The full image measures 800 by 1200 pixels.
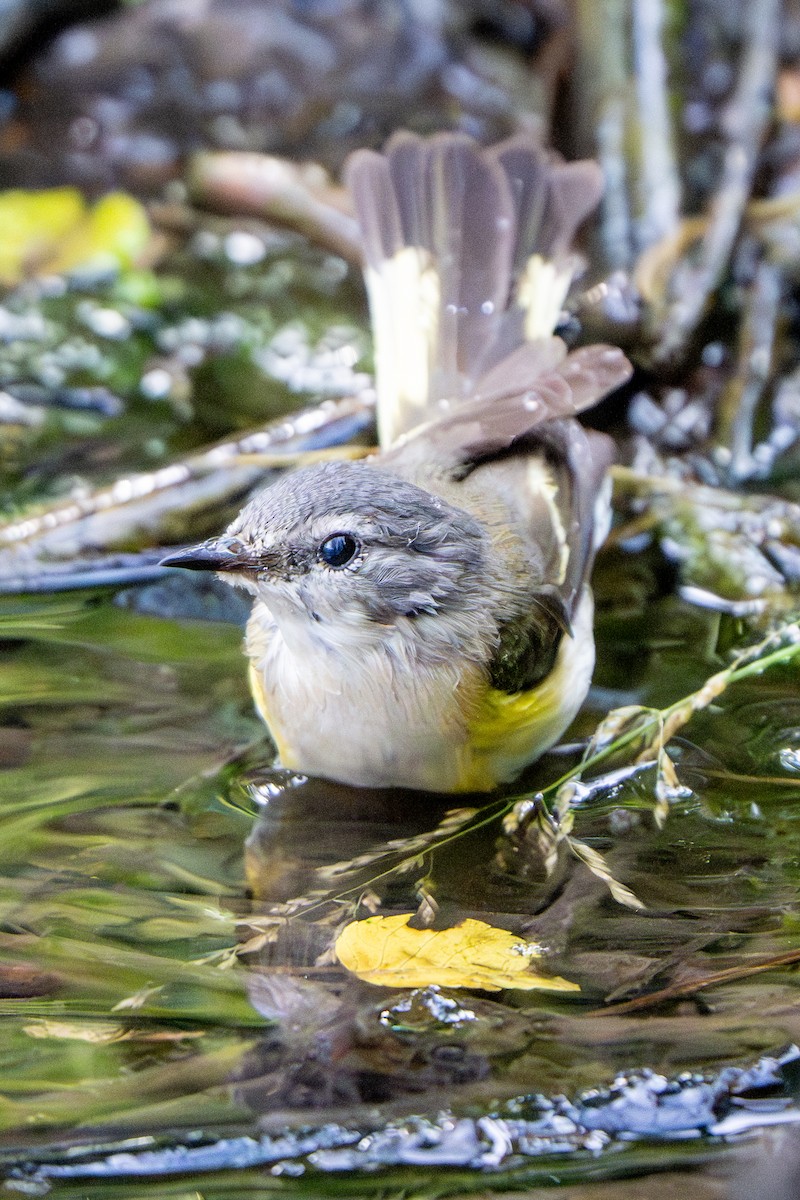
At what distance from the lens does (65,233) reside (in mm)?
5707

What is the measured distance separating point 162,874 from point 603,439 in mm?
1944

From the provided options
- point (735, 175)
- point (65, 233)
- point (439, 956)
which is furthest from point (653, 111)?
point (439, 956)

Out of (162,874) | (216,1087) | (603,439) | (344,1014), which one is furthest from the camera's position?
(603,439)

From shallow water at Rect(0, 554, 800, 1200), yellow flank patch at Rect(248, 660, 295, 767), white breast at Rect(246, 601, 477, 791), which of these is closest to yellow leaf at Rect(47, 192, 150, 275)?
shallow water at Rect(0, 554, 800, 1200)

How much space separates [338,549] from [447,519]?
0.36m

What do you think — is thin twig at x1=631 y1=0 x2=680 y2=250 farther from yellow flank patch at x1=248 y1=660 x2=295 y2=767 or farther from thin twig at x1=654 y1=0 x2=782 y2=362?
yellow flank patch at x1=248 y1=660 x2=295 y2=767

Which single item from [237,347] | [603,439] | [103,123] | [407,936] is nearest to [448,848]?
[407,936]

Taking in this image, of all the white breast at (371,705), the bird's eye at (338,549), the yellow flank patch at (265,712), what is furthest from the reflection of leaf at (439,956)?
the bird's eye at (338,549)

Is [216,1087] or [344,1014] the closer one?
[216,1087]

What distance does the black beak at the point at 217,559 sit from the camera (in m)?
2.85

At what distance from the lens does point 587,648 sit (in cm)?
362

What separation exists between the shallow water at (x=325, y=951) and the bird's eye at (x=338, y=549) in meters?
0.68

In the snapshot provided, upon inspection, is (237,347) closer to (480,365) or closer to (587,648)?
(480,365)

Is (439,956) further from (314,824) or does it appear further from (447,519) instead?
(447,519)
